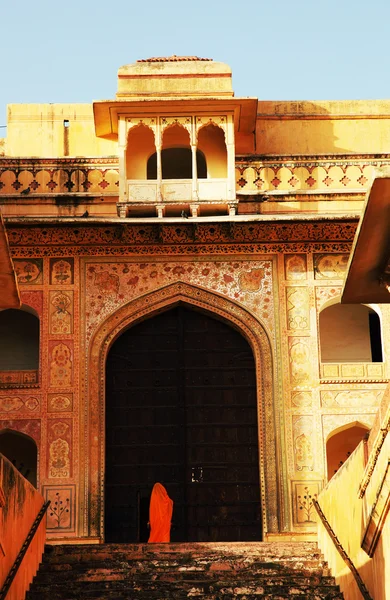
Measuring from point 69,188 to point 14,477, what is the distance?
692cm

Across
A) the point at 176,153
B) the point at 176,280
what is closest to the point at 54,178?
the point at 176,153

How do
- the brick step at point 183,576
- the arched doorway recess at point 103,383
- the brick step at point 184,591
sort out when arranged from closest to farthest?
the brick step at point 184,591
the brick step at point 183,576
the arched doorway recess at point 103,383

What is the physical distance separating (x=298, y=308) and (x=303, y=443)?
1973 millimetres

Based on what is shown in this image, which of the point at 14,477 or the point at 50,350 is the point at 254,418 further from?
the point at 14,477

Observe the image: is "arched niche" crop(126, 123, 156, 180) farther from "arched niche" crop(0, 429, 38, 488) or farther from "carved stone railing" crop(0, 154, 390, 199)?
"arched niche" crop(0, 429, 38, 488)

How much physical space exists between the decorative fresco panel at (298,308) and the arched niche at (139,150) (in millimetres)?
2871

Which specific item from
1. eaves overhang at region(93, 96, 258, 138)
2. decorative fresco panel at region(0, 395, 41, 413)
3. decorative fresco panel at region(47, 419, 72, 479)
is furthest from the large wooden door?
eaves overhang at region(93, 96, 258, 138)

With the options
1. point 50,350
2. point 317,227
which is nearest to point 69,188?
point 50,350

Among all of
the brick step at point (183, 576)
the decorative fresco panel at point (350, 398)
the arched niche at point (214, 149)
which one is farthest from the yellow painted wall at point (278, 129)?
the brick step at point (183, 576)

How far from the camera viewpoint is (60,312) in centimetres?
1708

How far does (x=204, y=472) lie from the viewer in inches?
657

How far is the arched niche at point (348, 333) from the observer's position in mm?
18312

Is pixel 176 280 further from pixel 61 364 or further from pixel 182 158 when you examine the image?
pixel 182 158

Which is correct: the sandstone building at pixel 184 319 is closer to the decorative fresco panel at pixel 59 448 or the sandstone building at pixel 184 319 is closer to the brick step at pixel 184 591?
the decorative fresco panel at pixel 59 448
